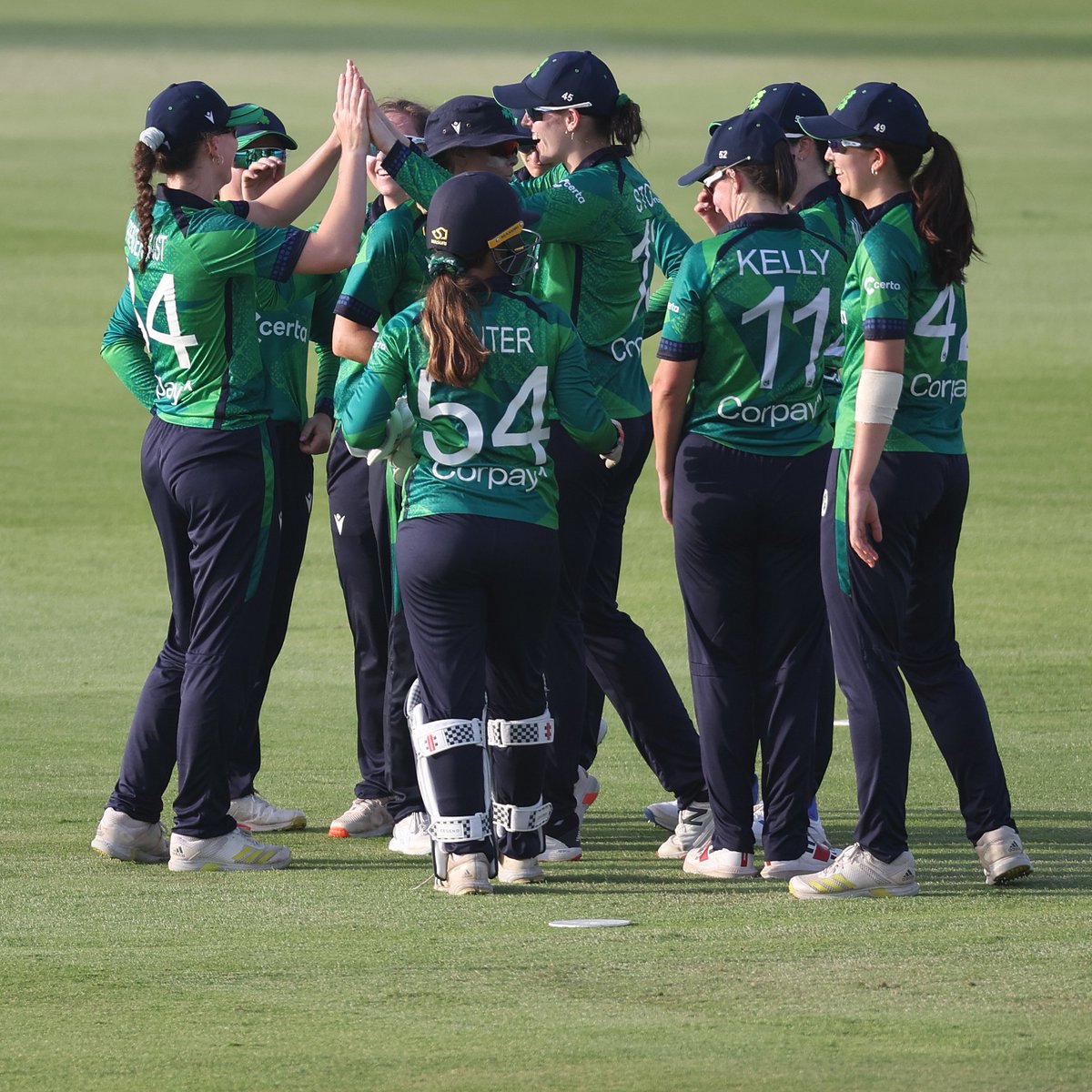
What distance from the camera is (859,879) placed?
5.83m

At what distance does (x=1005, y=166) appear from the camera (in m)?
34.1

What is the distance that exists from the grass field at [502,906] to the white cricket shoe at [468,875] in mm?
82

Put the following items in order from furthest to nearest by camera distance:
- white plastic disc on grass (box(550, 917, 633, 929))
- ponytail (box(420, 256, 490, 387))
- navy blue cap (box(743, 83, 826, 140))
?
navy blue cap (box(743, 83, 826, 140)), ponytail (box(420, 256, 490, 387)), white plastic disc on grass (box(550, 917, 633, 929))

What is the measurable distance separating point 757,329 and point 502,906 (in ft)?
5.63

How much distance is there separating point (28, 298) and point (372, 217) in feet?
60.2

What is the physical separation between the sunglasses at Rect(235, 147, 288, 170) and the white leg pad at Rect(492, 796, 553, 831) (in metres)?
2.57

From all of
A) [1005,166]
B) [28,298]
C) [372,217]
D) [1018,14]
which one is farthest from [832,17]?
[372,217]

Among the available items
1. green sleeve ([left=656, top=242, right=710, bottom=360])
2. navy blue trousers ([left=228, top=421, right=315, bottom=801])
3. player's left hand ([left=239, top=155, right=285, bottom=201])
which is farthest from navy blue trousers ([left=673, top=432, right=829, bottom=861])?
player's left hand ([left=239, top=155, right=285, bottom=201])

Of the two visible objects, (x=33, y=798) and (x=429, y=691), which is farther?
(x=33, y=798)

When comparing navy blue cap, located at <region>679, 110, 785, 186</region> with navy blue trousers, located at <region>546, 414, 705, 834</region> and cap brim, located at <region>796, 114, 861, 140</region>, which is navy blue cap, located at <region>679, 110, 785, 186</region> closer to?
cap brim, located at <region>796, 114, 861, 140</region>

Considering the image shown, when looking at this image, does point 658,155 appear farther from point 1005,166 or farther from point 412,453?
point 412,453

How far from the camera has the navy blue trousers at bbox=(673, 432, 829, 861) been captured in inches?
243

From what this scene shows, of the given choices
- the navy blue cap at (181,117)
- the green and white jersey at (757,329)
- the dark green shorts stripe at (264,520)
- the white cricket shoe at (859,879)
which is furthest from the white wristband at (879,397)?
the navy blue cap at (181,117)

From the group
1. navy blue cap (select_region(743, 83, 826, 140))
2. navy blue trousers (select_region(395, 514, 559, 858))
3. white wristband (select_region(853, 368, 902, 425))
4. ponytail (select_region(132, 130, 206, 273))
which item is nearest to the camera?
white wristband (select_region(853, 368, 902, 425))
